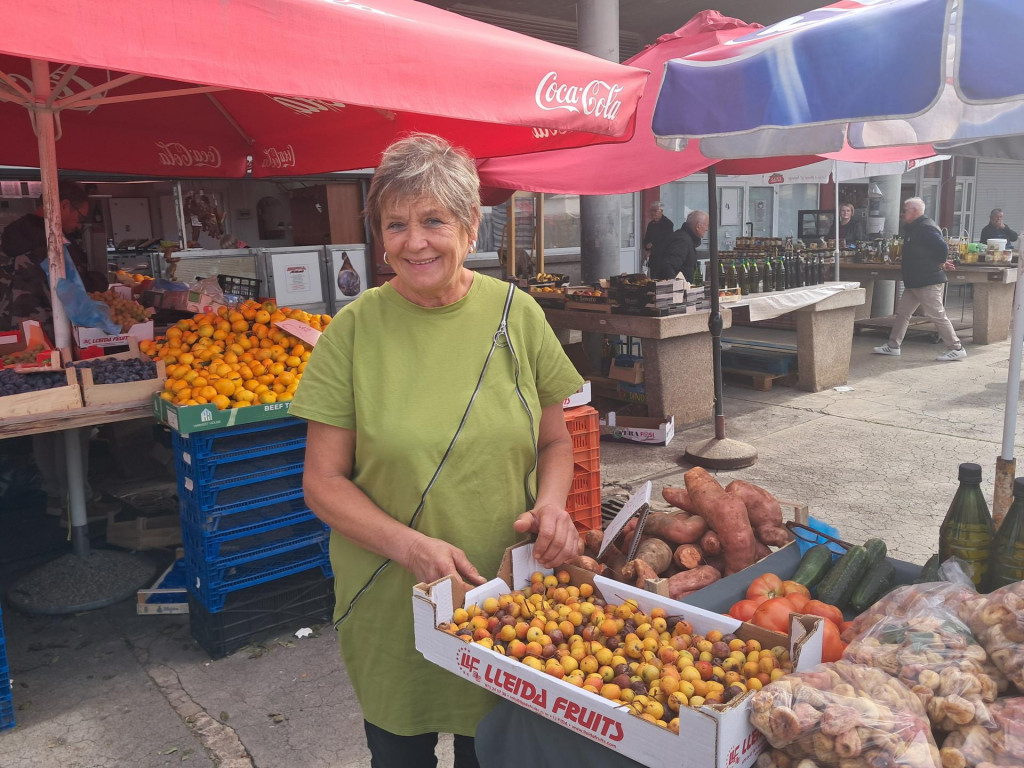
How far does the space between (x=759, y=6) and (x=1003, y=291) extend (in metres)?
6.62

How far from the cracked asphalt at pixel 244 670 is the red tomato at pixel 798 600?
1.67 metres

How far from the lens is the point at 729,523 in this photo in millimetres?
2812

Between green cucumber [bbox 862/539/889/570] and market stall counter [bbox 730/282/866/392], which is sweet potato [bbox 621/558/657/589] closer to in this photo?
green cucumber [bbox 862/539/889/570]

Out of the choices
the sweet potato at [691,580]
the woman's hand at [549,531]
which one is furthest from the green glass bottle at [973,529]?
the woman's hand at [549,531]

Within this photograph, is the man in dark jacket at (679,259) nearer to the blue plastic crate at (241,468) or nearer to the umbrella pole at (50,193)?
the blue plastic crate at (241,468)

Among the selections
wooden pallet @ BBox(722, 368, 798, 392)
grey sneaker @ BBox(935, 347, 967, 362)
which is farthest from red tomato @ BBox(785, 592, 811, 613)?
grey sneaker @ BBox(935, 347, 967, 362)

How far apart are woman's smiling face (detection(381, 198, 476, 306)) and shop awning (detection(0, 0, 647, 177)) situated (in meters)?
0.91

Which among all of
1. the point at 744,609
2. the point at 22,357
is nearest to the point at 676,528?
the point at 744,609

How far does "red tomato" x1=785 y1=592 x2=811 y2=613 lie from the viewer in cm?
210

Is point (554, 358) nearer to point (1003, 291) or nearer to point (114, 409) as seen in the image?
point (114, 409)

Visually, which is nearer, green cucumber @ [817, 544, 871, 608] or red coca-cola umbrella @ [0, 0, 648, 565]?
red coca-cola umbrella @ [0, 0, 648, 565]

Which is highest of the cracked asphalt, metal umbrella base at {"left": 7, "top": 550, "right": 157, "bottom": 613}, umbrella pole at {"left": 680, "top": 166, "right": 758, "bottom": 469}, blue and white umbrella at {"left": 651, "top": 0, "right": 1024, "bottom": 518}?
blue and white umbrella at {"left": 651, "top": 0, "right": 1024, "bottom": 518}

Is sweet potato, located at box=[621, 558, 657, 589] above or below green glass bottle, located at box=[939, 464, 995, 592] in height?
below

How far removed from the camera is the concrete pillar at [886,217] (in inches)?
533
